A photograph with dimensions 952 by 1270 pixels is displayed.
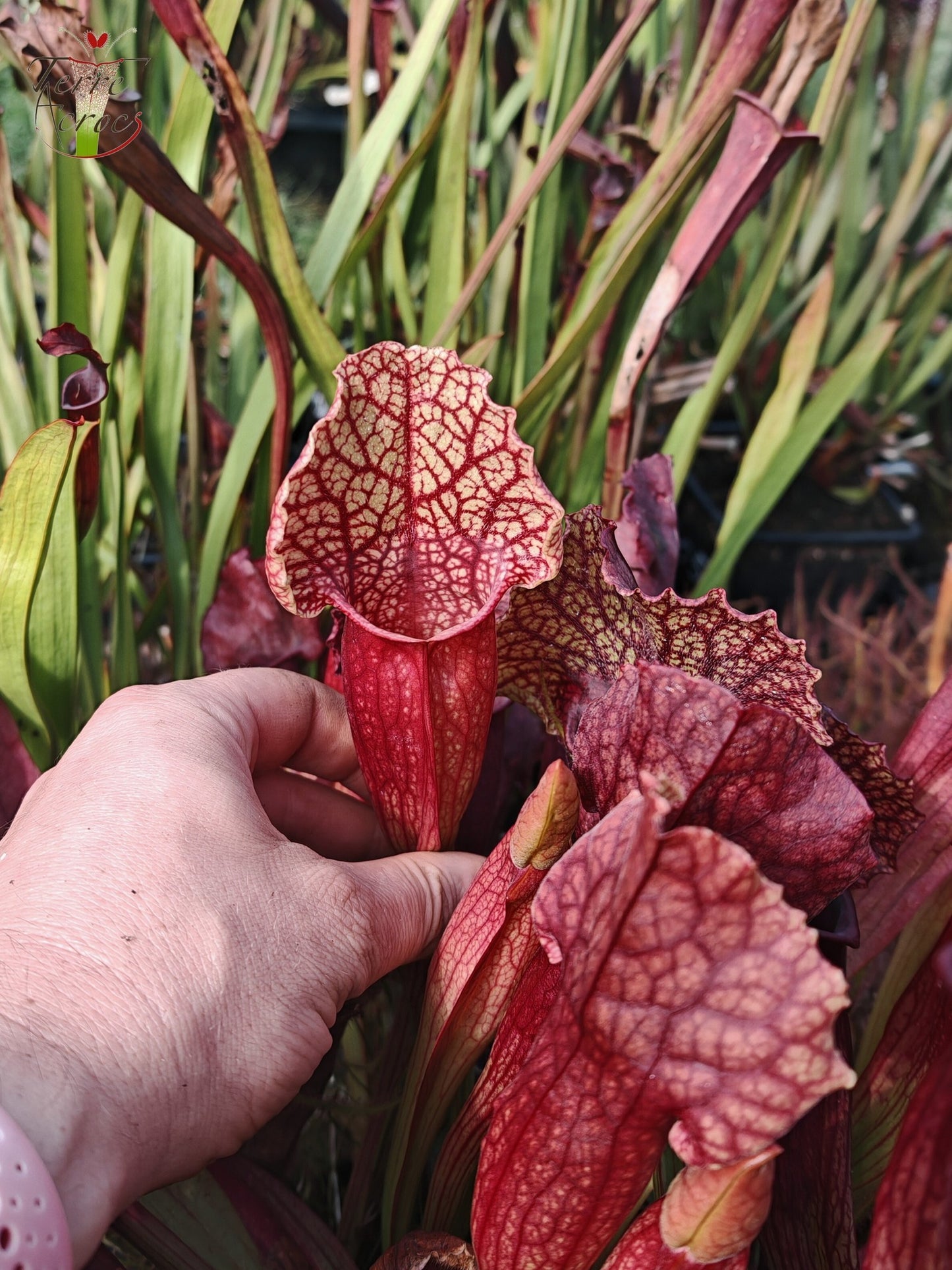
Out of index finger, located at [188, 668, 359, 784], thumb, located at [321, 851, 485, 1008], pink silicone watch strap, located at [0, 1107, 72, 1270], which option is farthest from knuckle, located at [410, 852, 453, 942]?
pink silicone watch strap, located at [0, 1107, 72, 1270]

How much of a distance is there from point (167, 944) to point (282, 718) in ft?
0.68

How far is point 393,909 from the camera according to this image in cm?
51

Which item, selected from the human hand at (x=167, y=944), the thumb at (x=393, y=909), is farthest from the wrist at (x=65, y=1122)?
the thumb at (x=393, y=909)

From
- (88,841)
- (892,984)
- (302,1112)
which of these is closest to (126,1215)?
(302,1112)

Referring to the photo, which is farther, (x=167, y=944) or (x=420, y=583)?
(x=420, y=583)

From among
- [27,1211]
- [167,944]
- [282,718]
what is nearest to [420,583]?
[282,718]

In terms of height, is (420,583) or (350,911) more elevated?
(420,583)

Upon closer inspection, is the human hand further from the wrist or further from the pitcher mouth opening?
the pitcher mouth opening

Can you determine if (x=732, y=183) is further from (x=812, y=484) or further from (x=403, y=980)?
(x=812, y=484)

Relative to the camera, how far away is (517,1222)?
15.4 inches

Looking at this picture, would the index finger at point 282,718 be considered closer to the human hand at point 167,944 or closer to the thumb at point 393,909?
the human hand at point 167,944
